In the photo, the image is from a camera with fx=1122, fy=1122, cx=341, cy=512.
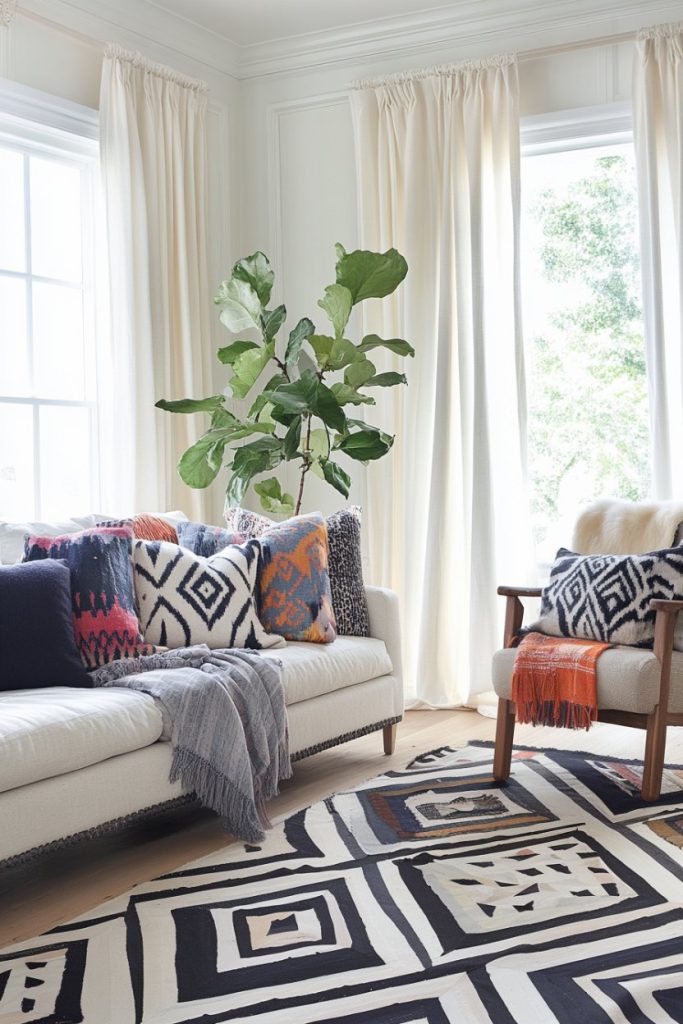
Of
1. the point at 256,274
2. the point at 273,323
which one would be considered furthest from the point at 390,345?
the point at 256,274

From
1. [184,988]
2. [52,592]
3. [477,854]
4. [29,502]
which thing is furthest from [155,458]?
[184,988]

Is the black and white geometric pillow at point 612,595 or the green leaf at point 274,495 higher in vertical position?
the green leaf at point 274,495

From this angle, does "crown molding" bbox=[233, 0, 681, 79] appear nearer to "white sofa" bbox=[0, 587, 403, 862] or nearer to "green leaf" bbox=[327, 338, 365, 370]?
"green leaf" bbox=[327, 338, 365, 370]

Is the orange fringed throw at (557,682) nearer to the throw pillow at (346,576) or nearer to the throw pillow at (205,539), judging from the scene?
the throw pillow at (346,576)

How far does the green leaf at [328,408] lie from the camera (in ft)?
13.9

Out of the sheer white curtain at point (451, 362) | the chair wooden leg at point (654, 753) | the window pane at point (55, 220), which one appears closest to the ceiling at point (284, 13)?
the sheer white curtain at point (451, 362)

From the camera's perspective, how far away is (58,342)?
180 inches

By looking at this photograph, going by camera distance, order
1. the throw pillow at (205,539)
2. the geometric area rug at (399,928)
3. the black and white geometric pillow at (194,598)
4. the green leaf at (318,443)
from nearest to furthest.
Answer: the geometric area rug at (399,928) → the black and white geometric pillow at (194,598) → the throw pillow at (205,539) → the green leaf at (318,443)

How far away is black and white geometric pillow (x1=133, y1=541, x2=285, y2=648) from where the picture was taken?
3434 mm

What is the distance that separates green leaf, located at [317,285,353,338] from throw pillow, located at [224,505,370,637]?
0.89 meters

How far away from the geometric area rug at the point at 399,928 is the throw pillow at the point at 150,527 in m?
1.04

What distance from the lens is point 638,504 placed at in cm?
395

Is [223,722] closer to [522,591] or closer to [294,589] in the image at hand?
[294,589]

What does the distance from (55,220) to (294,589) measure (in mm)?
1940
